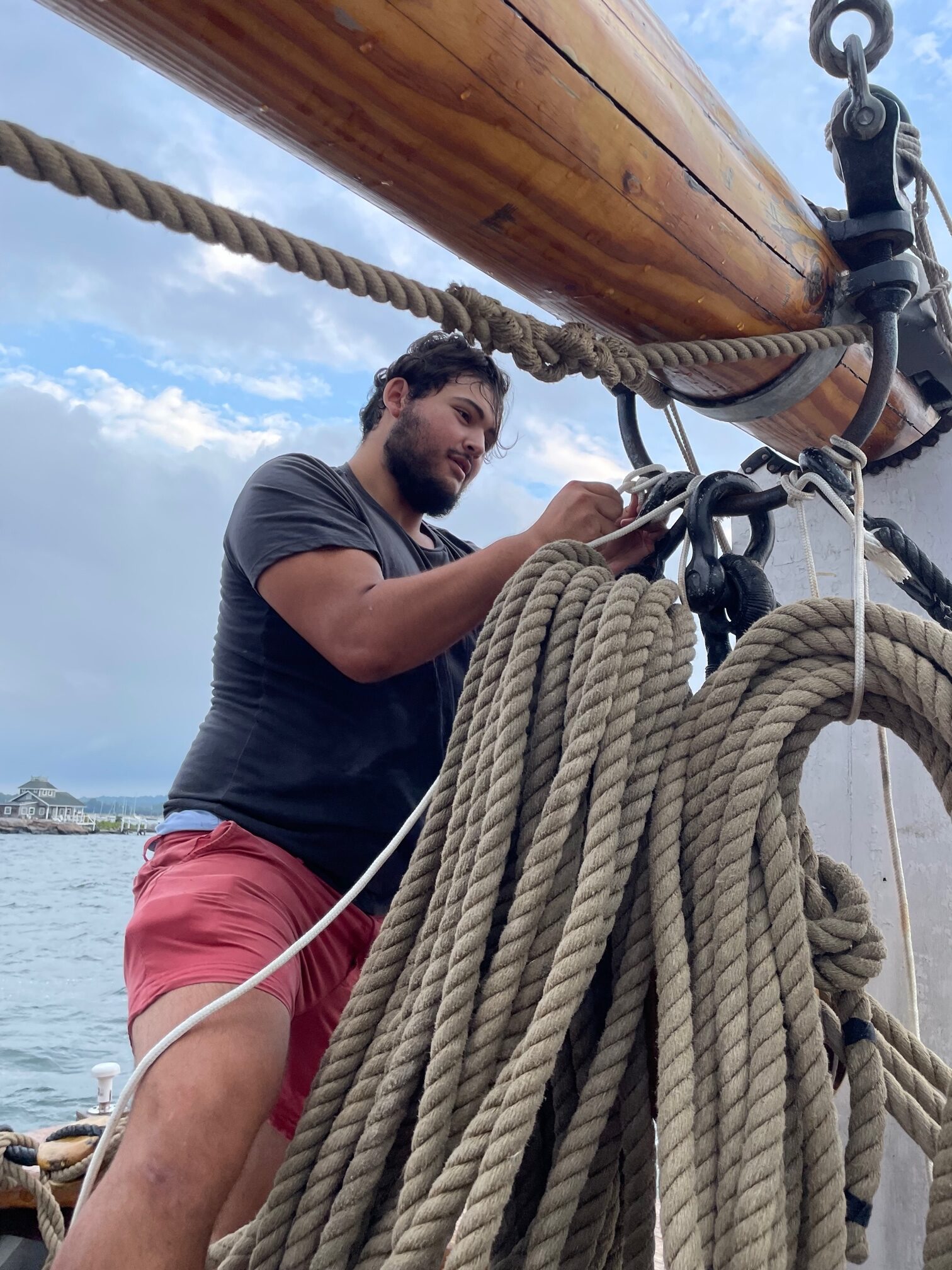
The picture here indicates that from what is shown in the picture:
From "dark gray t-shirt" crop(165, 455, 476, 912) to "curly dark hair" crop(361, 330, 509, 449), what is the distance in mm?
Answer: 424

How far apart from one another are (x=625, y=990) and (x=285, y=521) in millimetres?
836

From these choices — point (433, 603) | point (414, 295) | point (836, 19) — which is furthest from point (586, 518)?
point (836, 19)

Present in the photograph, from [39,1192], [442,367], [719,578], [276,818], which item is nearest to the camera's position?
[719,578]

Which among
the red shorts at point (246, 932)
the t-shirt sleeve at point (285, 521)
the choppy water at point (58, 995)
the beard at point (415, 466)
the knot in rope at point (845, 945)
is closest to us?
the knot in rope at point (845, 945)

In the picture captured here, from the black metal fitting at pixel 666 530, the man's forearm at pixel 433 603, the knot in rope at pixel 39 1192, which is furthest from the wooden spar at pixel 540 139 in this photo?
the knot in rope at pixel 39 1192

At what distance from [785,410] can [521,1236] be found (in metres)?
1.34

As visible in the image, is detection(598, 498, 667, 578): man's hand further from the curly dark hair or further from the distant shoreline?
the distant shoreline

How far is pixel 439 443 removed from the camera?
5.86 feet

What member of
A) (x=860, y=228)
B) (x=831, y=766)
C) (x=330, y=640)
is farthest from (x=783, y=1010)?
(x=831, y=766)

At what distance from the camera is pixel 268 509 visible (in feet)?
4.54

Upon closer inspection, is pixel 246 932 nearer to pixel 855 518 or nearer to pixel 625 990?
pixel 625 990

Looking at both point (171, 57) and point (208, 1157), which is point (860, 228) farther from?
point (208, 1157)

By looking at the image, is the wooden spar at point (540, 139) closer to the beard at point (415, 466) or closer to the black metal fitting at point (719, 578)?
the black metal fitting at point (719, 578)

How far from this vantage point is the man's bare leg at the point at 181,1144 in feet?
3.02
